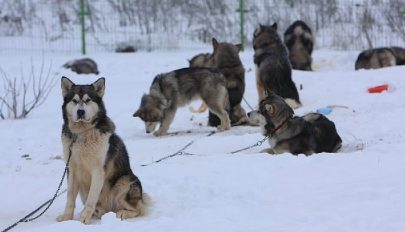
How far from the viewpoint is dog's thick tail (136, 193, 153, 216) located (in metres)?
5.86

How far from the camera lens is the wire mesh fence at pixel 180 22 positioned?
2206 centimetres

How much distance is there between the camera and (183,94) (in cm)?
1155

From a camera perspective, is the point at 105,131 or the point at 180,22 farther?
the point at 180,22

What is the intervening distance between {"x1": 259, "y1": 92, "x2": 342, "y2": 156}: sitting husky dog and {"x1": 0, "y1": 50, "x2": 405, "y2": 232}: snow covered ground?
1.62ft

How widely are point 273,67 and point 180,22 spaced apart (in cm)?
1150

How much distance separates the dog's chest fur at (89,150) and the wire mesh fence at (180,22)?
15958 millimetres

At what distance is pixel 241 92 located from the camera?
12.2 m

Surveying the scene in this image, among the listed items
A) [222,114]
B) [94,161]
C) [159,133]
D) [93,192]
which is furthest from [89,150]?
[222,114]

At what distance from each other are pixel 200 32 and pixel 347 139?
1420 centimetres

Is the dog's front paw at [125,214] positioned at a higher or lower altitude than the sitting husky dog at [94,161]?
lower

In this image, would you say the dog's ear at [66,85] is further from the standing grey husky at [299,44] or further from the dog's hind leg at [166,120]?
the standing grey husky at [299,44]

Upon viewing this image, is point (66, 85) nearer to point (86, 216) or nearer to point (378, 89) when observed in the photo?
point (86, 216)

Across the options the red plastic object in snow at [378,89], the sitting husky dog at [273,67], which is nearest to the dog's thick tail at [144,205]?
the sitting husky dog at [273,67]

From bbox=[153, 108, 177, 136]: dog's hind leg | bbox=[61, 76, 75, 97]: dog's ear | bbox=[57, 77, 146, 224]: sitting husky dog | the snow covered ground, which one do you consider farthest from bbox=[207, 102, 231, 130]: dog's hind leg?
bbox=[61, 76, 75, 97]: dog's ear
